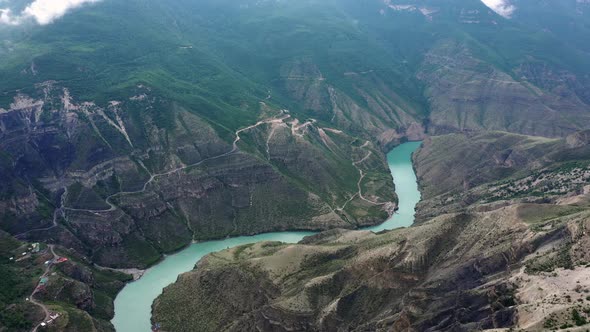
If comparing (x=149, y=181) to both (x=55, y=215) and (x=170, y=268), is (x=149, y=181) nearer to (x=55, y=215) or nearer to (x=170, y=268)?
(x=55, y=215)

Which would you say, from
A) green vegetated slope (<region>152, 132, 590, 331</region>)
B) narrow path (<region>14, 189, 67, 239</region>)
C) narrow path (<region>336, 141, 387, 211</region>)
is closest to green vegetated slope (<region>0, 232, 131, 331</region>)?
narrow path (<region>14, 189, 67, 239</region>)

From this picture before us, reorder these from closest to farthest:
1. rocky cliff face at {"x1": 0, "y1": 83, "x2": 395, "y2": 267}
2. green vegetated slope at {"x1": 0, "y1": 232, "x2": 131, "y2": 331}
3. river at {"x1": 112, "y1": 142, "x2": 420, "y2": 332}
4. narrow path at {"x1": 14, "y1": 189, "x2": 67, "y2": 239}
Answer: green vegetated slope at {"x1": 0, "y1": 232, "x2": 131, "y2": 331} → river at {"x1": 112, "y1": 142, "x2": 420, "y2": 332} → narrow path at {"x1": 14, "y1": 189, "x2": 67, "y2": 239} → rocky cliff face at {"x1": 0, "y1": 83, "x2": 395, "y2": 267}

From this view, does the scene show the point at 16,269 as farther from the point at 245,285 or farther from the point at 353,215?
the point at 353,215

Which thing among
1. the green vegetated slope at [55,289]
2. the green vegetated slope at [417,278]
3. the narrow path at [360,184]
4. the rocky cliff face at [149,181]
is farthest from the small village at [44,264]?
the narrow path at [360,184]

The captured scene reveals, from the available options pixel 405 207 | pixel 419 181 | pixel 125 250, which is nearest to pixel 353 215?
pixel 405 207

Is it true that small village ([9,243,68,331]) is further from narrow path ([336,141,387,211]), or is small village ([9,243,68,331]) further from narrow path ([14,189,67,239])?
narrow path ([336,141,387,211])

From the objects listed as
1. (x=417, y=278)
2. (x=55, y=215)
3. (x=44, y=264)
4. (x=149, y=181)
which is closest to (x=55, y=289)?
(x=44, y=264)
